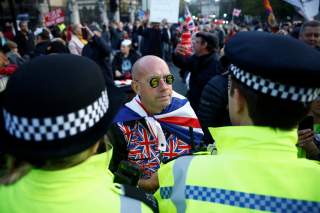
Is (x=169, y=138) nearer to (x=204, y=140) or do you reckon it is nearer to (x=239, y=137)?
(x=204, y=140)

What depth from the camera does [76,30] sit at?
759 cm

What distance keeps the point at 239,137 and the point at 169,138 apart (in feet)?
4.26

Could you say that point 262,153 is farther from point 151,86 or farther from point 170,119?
point 151,86

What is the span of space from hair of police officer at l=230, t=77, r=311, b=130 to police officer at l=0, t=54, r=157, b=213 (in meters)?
0.57

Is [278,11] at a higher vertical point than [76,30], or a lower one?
lower

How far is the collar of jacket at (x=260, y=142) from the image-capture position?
4.26 ft

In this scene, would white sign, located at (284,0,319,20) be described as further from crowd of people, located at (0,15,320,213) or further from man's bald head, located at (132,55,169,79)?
crowd of people, located at (0,15,320,213)

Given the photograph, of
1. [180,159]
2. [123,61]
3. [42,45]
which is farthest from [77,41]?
[180,159]

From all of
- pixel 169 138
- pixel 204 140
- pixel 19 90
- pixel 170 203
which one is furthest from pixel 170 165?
pixel 204 140

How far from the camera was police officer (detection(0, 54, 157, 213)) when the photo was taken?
3.60ft

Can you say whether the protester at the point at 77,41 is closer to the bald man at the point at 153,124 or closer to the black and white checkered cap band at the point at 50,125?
the bald man at the point at 153,124

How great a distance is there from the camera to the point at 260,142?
1.31 m

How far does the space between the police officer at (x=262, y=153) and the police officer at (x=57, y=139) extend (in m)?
0.24

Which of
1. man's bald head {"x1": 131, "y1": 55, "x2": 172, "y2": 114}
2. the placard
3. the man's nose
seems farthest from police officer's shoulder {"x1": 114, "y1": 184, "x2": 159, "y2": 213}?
the placard
